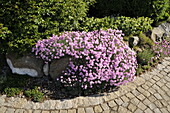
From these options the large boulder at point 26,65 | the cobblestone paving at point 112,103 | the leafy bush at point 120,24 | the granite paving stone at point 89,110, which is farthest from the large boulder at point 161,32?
the large boulder at point 26,65

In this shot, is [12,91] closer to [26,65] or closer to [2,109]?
[2,109]

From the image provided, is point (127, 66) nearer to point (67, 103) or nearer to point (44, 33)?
point (67, 103)

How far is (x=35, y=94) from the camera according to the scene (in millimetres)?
4379

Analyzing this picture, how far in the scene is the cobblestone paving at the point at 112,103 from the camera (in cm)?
412

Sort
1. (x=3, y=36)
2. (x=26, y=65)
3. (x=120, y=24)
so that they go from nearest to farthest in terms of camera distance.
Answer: (x=3, y=36), (x=26, y=65), (x=120, y=24)

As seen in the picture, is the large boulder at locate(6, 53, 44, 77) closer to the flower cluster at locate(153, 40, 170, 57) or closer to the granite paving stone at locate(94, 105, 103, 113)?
the granite paving stone at locate(94, 105, 103, 113)

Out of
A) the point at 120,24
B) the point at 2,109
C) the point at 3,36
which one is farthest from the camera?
the point at 120,24

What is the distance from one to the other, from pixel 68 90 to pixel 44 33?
5.42ft

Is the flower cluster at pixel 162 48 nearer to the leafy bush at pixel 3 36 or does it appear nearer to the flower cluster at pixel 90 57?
the flower cluster at pixel 90 57

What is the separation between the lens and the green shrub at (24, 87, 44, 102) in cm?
432

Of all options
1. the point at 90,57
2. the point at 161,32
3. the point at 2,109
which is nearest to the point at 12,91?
the point at 2,109

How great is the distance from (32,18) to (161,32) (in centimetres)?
478

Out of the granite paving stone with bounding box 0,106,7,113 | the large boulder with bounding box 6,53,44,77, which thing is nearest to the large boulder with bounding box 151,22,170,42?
the large boulder with bounding box 6,53,44,77

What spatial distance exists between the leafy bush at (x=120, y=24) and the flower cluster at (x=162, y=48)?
0.71 m
